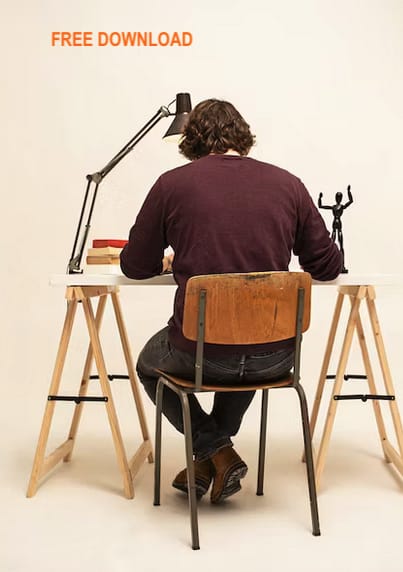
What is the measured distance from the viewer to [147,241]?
2383 mm

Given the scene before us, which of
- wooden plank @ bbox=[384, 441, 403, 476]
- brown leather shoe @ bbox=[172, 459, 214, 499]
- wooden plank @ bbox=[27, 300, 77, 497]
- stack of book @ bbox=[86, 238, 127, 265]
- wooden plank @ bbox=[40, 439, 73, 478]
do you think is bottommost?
wooden plank @ bbox=[384, 441, 403, 476]

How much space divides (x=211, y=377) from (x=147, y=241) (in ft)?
1.47

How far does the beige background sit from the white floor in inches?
37.9

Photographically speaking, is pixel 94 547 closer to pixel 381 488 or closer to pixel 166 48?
pixel 381 488

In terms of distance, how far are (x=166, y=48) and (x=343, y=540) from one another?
2.87 m

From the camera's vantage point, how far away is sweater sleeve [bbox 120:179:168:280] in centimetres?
233

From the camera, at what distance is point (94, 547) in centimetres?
225

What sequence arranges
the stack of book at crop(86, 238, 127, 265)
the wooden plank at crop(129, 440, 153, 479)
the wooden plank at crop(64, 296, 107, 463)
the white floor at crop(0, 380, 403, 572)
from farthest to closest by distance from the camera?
the wooden plank at crop(64, 296, 107, 463)
the wooden plank at crop(129, 440, 153, 479)
the stack of book at crop(86, 238, 127, 265)
the white floor at crop(0, 380, 403, 572)

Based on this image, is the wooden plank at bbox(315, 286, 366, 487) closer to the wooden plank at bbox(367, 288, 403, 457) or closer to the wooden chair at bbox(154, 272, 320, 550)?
the wooden plank at bbox(367, 288, 403, 457)

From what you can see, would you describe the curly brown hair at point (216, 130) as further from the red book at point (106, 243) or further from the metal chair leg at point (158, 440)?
the metal chair leg at point (158, 440)

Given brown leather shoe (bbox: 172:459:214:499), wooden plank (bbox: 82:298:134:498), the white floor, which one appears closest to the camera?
the white floor

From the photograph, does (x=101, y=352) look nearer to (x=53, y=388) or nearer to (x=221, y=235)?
(x=53, y=388)

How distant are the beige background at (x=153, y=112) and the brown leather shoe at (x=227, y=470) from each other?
5.71 ft

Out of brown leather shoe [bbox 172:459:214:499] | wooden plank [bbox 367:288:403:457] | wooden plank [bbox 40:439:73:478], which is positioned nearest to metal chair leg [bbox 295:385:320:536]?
brown leather shoe [bbox 172:459:214:499]
